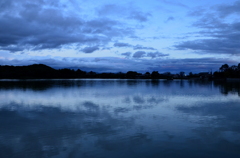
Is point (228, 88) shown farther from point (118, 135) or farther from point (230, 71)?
point (230, 71)

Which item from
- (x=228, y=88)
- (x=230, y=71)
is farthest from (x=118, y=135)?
(x=230, y=71)

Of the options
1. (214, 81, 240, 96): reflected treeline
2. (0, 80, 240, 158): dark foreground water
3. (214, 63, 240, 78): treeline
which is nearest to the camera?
(0, 80, 240, 158): dark foreground water

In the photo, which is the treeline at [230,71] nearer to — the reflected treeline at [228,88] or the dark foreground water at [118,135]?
the reflected treeline at [228,88]

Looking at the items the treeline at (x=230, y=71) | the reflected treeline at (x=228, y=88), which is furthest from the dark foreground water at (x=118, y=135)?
the treeline at (x=230, y=71)

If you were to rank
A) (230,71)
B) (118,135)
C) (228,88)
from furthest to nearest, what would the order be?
(230,71), (228,88), (118,135)

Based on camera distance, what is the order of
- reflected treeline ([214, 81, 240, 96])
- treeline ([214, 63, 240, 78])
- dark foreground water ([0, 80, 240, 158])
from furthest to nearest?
treeline ([214, 63, 240, 78]) → reflected treeline ([214, 81, 240, 96]) → dark foreground water ([0, 80, 240, 158])

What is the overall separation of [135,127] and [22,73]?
12726 centimetres

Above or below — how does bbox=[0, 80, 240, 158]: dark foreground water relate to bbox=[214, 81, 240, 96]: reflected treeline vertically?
below

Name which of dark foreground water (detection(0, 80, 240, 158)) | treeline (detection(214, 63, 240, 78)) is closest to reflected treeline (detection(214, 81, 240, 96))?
dark foreground water (detection(0, 80, 240, 158))

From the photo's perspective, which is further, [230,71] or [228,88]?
[230,71]

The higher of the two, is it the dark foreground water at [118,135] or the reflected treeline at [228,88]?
the reflected treeline at [228,88]

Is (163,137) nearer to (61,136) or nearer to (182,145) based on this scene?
(182,145)

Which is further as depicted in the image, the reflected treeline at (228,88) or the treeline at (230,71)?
the treeline at (230,71)

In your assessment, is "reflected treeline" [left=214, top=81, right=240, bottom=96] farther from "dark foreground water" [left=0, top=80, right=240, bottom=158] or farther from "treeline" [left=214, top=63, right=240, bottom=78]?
"treeline" [left=214, top=63, right=240, bottom=78]
